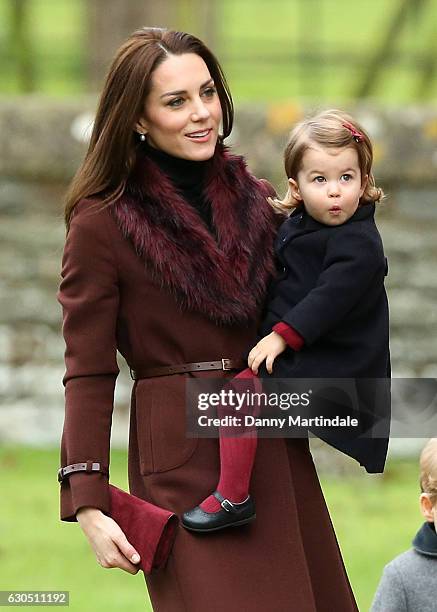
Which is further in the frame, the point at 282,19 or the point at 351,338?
the point at 282,19

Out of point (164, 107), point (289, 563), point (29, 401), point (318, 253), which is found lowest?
point (29, 401)

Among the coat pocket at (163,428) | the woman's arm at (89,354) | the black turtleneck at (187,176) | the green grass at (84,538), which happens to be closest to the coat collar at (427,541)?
the coat pocket at (163,428)

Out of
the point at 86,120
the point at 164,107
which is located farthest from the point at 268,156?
the point at 164,107

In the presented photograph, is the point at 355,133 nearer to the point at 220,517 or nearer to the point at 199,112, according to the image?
the point at 199,112

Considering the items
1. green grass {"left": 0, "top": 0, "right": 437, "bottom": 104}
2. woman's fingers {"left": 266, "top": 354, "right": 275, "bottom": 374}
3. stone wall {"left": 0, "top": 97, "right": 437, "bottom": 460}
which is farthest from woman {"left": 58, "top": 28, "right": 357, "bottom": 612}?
green grass {"left": 0, "top": 0, "right": 437, "bottom": 104}

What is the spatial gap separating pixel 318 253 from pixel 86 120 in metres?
3.90

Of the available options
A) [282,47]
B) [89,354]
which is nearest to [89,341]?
[89,354]

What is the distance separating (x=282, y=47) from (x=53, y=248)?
5.64 meters

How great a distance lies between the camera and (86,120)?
22.8 feet

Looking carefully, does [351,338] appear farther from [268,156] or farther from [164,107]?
[268,156]

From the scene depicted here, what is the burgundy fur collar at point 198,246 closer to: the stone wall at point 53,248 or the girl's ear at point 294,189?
the girl's ear at point 294,189

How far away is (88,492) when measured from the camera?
3.10 metres

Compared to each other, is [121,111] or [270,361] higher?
[121,111]

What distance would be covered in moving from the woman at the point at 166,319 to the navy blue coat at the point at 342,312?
85mm
